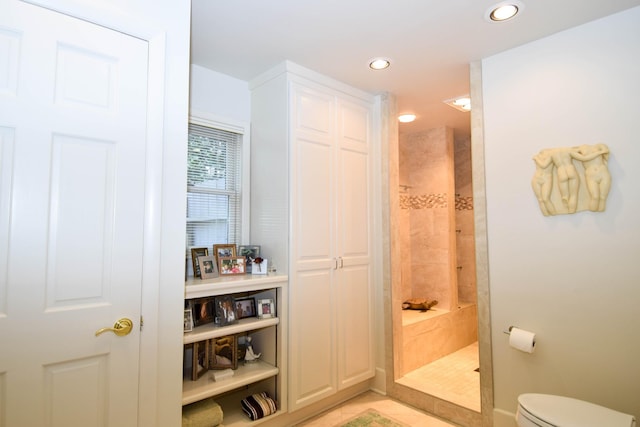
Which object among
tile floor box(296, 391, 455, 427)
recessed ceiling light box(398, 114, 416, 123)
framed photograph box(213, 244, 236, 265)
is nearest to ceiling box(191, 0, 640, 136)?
recessed ceiling light box(398, 114, 416, 123)

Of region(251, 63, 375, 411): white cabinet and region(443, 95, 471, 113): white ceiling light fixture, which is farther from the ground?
region(443, 95, 471, 113): white ceiling light fixture

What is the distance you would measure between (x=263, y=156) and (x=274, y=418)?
1.85 metres

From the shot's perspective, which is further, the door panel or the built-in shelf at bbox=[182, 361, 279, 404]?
the door panel

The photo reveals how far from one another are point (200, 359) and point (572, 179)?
8.39 feet

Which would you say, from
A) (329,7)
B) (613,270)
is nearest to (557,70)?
(613,270)

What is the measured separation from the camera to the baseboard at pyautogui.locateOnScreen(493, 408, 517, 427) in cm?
222

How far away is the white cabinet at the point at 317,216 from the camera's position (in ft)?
8.09

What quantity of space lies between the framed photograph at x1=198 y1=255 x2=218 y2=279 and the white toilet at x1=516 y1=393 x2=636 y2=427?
1.92 metres

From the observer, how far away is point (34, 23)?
138cm

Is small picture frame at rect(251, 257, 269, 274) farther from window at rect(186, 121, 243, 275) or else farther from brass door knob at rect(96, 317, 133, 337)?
brass door knob at rect(96, 317, 133, 337)

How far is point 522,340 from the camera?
211cm

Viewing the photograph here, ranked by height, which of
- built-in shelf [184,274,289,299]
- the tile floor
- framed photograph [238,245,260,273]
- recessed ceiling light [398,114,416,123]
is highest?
recessed ceiling light [398,114,416,123]

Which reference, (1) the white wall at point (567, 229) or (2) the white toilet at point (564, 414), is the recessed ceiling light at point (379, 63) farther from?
(2) the white toilet at point (564, 414)

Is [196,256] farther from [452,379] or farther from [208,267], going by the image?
[452,379]
